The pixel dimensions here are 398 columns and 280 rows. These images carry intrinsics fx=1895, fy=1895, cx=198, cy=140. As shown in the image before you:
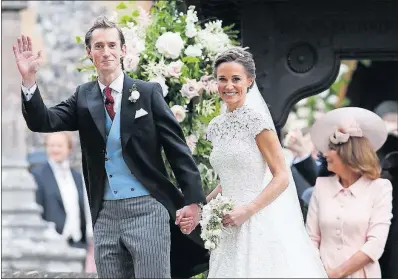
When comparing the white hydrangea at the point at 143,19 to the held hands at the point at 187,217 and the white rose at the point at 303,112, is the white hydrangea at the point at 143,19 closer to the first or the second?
the held hands at the point at 187,217

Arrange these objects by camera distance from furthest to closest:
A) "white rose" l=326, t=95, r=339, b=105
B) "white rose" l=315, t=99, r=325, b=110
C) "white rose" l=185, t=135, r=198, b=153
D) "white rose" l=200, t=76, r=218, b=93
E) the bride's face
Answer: "white rose" l=315, t=99, r=325, b=110
"white rose" l=326, t=95, r=339, b=105
"white rose" l=200, t=76, r=218, b=93
"white rose" l=185, t=135, r=198, b=153
the bride's face

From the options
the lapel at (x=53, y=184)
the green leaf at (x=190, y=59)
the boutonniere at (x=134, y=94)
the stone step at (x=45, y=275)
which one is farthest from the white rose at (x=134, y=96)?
the lapel at (x=53, y=184)

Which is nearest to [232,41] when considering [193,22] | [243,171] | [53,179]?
[193,22]

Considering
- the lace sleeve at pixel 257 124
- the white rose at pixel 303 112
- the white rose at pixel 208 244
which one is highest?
the white rose at pixel 303 112

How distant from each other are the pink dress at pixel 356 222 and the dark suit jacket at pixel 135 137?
6.43 ft

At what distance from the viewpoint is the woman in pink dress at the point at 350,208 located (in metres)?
11.3

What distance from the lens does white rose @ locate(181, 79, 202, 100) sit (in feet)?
38.5

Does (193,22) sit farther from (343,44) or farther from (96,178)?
(96,178)

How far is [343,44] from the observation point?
1115 centimetres

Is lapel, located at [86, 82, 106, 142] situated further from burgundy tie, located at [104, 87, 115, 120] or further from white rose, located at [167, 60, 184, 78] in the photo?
white rose, located at [167, 60, 184, 78]

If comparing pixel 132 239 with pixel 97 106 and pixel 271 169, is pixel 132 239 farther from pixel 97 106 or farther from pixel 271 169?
pixel 271 169

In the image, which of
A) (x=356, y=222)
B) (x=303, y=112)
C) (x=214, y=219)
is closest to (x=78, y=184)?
(x=356, y=222)

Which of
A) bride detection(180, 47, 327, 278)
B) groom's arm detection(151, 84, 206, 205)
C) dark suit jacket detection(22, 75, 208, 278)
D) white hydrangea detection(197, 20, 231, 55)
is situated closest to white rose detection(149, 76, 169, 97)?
white hydrangea detection(197, 20, 231, 55)

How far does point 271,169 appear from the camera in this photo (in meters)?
9.79
